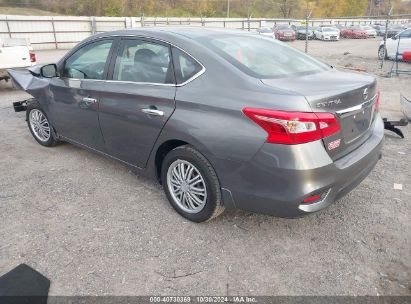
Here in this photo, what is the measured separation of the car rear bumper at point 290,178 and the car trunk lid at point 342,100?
0.41 ft

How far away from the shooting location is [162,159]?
10.8 feet

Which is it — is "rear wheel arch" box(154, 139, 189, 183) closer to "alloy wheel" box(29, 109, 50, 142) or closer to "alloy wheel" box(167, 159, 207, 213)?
"alloy wheel" box(167, 159, 207, 213)

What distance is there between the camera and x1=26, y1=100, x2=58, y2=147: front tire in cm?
479

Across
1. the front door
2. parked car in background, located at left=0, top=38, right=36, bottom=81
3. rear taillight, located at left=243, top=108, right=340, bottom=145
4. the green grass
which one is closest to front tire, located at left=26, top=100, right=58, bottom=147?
the front door

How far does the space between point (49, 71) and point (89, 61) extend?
2.25 feet

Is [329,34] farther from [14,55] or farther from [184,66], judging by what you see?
[184,66]

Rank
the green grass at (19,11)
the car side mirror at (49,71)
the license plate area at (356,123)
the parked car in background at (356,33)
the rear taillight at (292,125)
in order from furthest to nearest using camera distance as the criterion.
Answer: the green grass at (19,11) < the parked car in background at (356,33) < the car side mirror at (49,71) < the license plate area at (356,123) < the rear taillight at (292,125)

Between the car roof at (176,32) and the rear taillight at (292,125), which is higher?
the car roof at (176,32)

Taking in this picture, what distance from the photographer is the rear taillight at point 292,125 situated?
7.66ft

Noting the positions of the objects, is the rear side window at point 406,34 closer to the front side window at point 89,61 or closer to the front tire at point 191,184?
the front side window at point 89,61

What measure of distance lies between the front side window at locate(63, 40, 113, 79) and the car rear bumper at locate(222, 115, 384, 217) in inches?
76.9

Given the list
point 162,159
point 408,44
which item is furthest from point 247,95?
point 408,44

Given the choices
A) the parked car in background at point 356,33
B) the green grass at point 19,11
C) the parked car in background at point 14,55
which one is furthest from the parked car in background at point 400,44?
the green grass at point 19,11

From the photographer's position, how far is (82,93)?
3.84m
